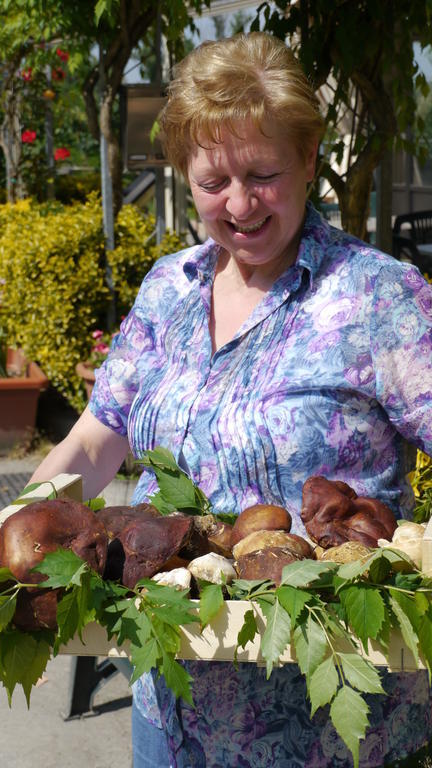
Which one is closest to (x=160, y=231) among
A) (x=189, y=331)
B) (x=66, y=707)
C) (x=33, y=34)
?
(x=33, y=34)

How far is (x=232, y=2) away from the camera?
7441mm

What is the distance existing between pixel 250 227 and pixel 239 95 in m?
0.25

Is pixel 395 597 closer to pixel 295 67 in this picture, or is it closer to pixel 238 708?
pixel 238 708

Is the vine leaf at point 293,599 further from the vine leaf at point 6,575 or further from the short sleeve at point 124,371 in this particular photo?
the short sleeve at point 124,371

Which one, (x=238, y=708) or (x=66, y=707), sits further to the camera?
(x=66, y=707)

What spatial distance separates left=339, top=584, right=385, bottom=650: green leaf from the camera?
130 centimetres

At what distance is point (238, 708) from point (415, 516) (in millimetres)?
516

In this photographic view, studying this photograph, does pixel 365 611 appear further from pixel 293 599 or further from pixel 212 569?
pixel 212 569

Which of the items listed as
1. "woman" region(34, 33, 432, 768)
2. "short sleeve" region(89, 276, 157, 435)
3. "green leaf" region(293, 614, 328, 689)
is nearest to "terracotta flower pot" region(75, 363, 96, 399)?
"short sleeve" region(89, 276, 157, 435)

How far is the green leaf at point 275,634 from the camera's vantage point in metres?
1.30

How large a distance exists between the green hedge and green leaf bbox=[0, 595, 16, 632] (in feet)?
17.1

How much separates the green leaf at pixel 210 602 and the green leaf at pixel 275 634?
7cm

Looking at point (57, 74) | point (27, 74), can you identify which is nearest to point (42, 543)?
point (27, 74)

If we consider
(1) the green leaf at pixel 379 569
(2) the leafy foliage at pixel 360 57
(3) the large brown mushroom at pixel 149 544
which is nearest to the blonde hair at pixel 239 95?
(3) the large brown mushroom at pixel 149 544
